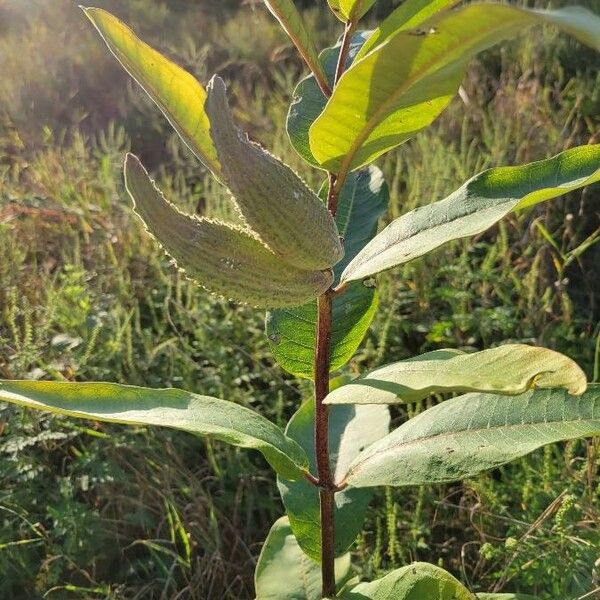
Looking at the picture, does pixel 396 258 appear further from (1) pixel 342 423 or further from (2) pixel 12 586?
(2) pixel 12 586

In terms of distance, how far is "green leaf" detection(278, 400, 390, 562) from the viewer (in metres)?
1.27

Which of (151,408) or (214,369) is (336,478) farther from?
(214,369)

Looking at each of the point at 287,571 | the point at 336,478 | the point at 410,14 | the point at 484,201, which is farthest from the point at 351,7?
the point at 287,571

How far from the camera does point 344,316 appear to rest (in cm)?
121

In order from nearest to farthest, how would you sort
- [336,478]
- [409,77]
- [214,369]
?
[409,77] < [336,478] < [214,369]

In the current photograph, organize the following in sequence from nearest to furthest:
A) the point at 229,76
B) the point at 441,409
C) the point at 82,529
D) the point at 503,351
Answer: the point at 503,351 < the point at 441,409 < the point at 82,529 < the point at 229,76

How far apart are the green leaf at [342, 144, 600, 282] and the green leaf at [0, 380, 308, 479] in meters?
0.26

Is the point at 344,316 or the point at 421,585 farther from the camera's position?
the point at 344,316

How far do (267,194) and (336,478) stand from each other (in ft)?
2.29

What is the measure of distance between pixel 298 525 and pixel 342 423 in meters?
0.24

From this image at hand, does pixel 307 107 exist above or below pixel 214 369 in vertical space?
above

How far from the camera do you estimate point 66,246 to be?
283 centimetres

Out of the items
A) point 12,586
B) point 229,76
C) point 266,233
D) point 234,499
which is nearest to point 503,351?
point 266,233

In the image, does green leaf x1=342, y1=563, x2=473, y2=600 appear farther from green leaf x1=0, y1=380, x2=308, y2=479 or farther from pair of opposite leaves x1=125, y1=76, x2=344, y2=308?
pair of opposite leaves x1=125, y1=76, x2=344, y2=308
